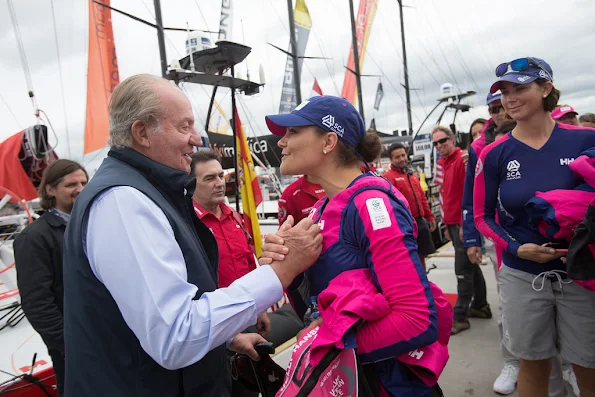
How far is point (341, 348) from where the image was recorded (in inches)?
49.1

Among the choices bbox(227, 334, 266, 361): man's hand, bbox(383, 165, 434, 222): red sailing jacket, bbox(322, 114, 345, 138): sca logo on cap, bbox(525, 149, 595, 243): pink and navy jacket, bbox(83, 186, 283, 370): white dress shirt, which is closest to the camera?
bbox(83, 186, 283, 370): white dress shirt

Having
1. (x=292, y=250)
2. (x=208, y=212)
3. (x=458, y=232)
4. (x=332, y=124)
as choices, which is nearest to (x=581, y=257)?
(x=332, y=124)

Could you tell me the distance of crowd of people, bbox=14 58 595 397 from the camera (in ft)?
3.59

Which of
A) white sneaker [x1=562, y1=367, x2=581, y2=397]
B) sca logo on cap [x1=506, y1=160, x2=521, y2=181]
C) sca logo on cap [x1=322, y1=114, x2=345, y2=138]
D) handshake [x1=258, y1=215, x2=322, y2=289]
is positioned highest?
sca logo on cap [x1=322, y1=114, x2=345, y2=138]

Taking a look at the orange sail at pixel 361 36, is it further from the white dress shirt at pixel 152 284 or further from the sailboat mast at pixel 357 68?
the white dress shirt at pixel 152 284

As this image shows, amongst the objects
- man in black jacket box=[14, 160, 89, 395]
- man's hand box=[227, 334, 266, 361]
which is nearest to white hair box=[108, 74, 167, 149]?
man's hand box=[227, 334, 266, 361]

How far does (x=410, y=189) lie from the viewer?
212 inches

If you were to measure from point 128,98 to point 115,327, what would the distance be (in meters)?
0.72

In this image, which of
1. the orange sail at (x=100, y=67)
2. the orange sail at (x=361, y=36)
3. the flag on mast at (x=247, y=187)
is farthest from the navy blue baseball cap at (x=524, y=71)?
the orange sail at (x=361, y=36)

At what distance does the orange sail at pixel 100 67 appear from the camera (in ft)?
25.6

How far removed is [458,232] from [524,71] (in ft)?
8.85

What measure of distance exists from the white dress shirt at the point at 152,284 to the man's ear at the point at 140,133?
234 millimetres

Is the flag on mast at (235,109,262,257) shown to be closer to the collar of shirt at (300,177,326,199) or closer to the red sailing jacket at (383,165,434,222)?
the collar of shirt at (300,177,326,199)

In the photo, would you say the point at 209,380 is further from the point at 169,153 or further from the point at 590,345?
the point at 590,345
